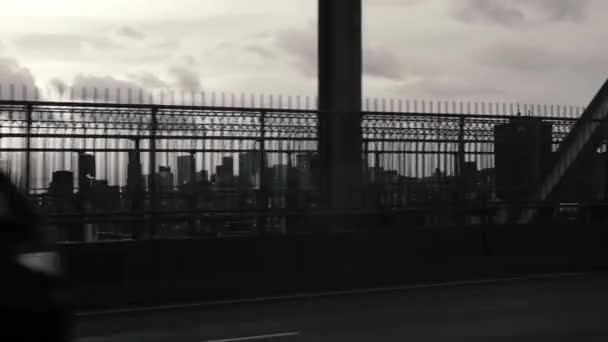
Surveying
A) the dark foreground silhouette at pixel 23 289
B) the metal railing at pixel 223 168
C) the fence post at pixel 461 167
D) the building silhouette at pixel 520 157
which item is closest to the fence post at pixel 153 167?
the metal railing at pixel 223 168

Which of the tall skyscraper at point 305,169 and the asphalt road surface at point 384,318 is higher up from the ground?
the tall skyscraper at point 305,169

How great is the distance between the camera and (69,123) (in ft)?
48.8

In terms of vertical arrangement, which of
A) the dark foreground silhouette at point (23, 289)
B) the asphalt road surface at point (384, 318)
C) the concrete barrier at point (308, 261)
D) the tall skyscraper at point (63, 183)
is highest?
the tall skyscraper at point (63, 183)

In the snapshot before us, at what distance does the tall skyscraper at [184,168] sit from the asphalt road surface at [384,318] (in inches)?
111

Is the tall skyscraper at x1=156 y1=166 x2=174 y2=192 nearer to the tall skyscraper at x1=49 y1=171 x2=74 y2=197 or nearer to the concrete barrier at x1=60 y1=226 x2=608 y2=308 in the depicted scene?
the tall skyscraper at x1=49 y1=171 x2=74 y2=197

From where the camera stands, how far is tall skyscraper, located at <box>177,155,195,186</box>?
15.6m

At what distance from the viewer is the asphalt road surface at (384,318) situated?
10.5 metres

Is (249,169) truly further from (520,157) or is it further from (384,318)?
(520,157)

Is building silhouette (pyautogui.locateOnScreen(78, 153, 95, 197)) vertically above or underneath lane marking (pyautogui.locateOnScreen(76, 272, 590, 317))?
above

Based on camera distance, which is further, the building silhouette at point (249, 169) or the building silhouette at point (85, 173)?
the building silhouette at point (249, 169)

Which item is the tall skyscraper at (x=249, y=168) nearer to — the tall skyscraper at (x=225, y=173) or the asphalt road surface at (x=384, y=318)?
the tall skyscraper at (x=225, y=173)

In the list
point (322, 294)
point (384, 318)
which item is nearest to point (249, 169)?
point (322, 294)

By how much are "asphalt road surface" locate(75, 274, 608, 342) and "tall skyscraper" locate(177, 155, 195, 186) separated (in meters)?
2.83

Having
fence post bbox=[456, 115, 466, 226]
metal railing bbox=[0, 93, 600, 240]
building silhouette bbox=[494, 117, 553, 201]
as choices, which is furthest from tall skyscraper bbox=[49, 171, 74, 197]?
building silhouette bbox=[494, 117, 553, 201]
